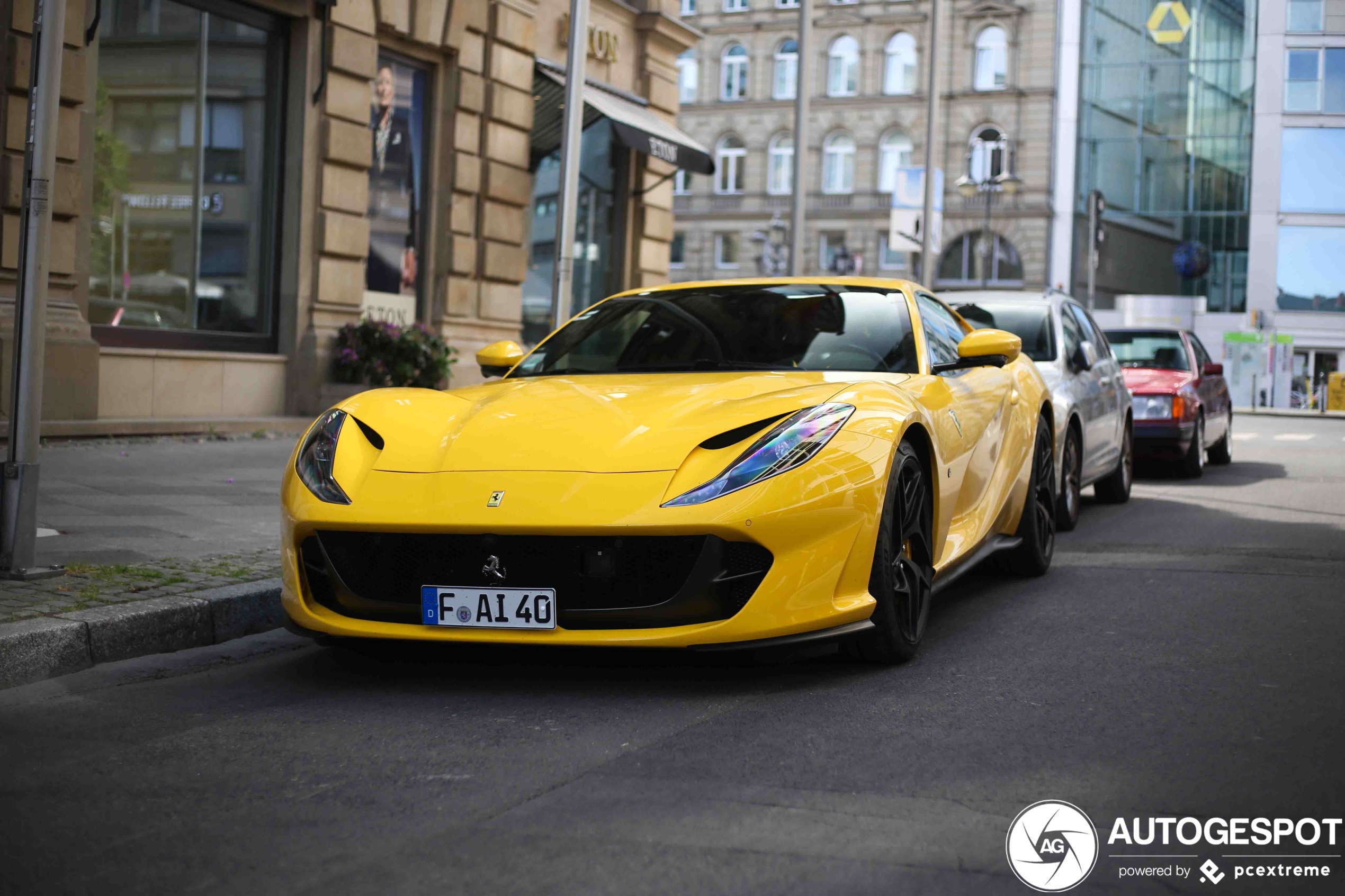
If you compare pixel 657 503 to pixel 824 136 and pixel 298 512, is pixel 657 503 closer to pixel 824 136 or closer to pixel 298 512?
pixel 298 512

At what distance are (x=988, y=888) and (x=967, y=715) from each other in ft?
4.43

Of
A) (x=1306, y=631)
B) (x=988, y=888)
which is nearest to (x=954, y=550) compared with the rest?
(x=1306, y=631)

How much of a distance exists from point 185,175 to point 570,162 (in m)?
4.91

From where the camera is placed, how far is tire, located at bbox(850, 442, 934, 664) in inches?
179

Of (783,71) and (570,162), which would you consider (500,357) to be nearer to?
(570,162)

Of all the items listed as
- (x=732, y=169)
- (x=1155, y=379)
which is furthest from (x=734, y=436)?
(x=732, y=169)

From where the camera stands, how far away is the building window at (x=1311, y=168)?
49719mm

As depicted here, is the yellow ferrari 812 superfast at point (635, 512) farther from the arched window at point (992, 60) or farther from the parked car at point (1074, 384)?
the arched window at point (992, 60)

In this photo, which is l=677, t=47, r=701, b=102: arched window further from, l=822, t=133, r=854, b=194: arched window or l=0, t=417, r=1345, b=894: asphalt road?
l=0, t=417, r=1345, b=894: asphalt road

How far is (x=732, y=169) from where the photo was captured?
60594mm

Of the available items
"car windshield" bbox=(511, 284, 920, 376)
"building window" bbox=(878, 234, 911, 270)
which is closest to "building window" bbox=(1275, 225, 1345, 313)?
"building window" bbox=(878, 234, 911, 270)

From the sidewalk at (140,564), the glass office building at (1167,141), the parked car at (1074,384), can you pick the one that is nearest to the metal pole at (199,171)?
the sidewalk at (140,564)

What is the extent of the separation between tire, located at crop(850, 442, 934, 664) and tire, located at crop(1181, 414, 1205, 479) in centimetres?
903

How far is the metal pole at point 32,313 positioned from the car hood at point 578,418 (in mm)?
1415
